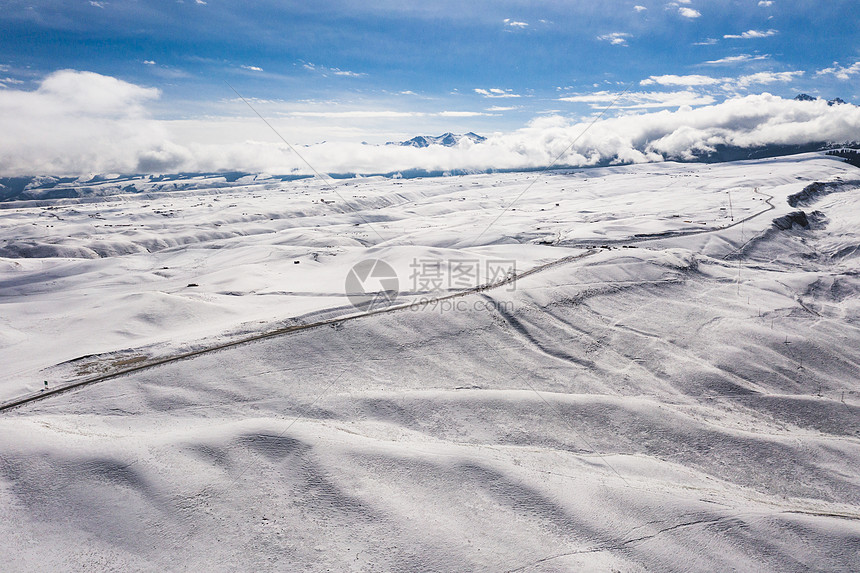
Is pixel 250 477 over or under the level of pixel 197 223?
under

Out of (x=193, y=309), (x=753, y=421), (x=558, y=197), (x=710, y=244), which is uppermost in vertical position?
(x=558, y=197)

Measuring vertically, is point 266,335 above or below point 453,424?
above

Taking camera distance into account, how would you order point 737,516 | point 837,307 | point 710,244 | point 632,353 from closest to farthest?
point 737,516 < point 632,353 < point 837,307 < point 710,244

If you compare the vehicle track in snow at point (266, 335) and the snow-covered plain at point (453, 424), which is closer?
the snow-covered plain at point (453, 424)

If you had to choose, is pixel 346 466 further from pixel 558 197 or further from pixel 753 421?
pixel 558 197

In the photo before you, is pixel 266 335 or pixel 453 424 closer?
pixel 453 424

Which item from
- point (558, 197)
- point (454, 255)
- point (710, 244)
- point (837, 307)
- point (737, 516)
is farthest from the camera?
point (558, 197)

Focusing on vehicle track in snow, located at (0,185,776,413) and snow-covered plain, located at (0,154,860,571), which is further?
vehicle track in snow, located at (0,185,776,413)

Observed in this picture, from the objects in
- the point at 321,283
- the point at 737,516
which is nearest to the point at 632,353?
the point at 737,516
